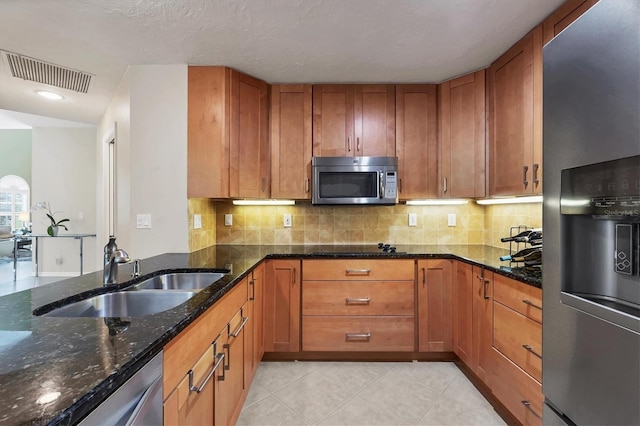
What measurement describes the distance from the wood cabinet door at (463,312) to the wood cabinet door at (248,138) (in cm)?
173

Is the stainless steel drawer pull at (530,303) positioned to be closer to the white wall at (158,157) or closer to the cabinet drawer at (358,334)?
the cabinet drawer at (358,334)

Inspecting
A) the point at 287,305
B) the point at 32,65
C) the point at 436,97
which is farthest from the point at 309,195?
the point at 32,65

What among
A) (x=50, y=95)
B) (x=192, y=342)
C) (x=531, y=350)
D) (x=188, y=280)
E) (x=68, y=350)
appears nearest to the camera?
(x=68, y=350)

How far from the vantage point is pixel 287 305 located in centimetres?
230

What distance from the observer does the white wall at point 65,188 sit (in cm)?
497

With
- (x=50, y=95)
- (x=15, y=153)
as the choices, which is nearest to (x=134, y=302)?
(x=50, y=95)

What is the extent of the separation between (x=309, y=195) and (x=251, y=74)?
3.73 feet

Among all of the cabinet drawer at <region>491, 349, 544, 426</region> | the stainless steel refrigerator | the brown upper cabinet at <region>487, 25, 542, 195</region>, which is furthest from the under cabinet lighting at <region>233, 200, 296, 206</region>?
the stainless steel refrigerator

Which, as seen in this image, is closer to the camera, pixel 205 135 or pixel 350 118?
pixel 205 135

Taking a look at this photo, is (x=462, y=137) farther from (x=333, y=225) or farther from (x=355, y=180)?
(x=333, y=225)

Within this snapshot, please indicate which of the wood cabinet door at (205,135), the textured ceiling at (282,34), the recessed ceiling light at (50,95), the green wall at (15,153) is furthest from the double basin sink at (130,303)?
the green wall at (15,153)

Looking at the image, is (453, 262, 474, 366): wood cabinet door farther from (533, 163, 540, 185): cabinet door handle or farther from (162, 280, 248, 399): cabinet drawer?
(162, 280, 248, 399): cabinet drawer

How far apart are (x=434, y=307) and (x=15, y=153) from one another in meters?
10.2

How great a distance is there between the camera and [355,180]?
8.13 ft
